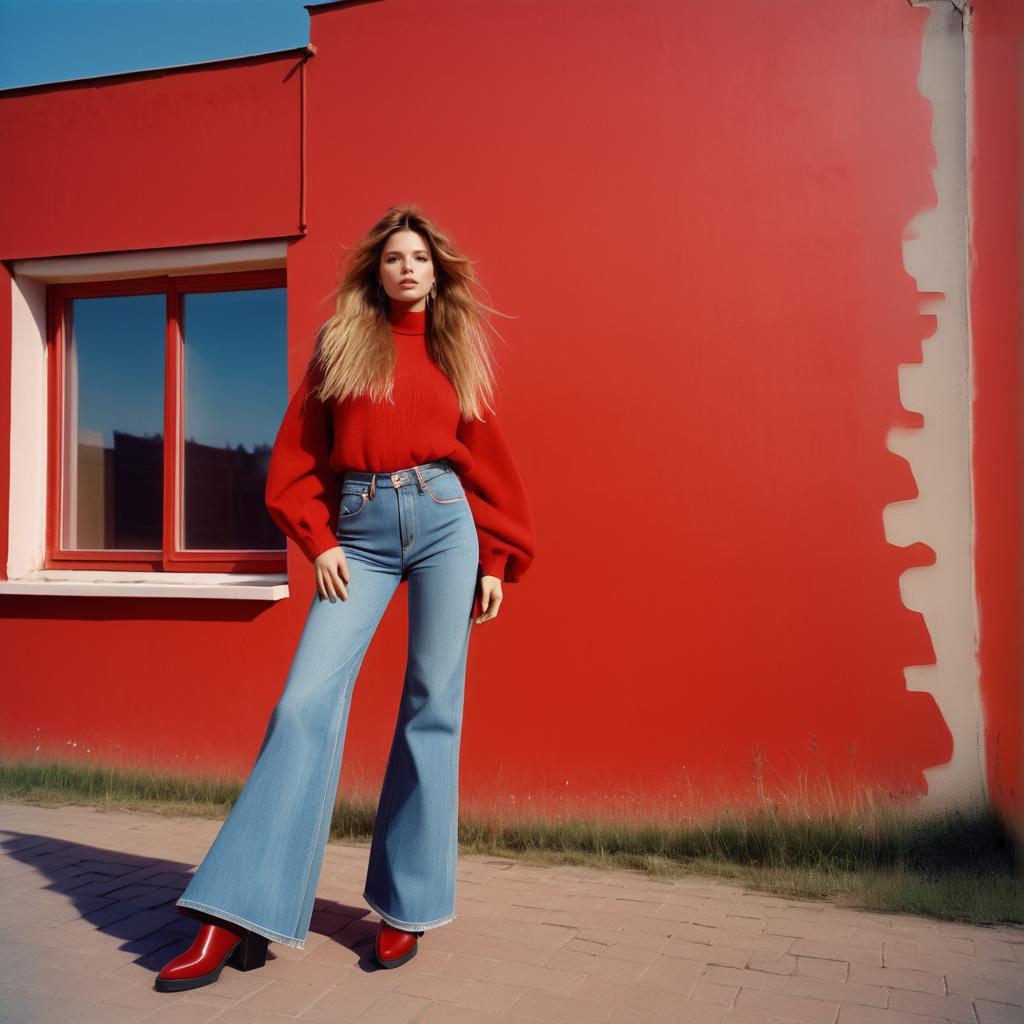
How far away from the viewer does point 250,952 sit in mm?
2469

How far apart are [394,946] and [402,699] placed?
0.63 metres

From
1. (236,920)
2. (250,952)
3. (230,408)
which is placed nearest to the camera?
(236,920)

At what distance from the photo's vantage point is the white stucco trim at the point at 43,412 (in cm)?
452

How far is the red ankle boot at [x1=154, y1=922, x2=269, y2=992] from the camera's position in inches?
91.7

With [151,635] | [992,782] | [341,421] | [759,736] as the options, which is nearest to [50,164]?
[151,635]

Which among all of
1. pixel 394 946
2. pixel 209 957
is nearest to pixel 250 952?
pixel 209 957

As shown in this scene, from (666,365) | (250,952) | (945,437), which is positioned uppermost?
(666,365)

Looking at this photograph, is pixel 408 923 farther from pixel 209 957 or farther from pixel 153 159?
pixel 153 159

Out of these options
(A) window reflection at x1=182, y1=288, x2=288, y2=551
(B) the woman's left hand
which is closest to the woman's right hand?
(B) the woman's left hand

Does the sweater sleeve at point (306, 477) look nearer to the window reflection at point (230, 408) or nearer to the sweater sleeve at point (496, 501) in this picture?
the sweater sleeve at point (496, 501)

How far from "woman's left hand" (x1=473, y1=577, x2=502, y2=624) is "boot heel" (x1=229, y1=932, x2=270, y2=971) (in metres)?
0.99

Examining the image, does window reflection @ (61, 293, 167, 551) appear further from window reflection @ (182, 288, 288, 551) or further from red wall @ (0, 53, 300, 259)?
red wall @ (0, 53, 300, 259)

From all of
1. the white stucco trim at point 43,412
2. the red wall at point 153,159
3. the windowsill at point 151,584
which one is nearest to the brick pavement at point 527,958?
the windowsill at point 151,584

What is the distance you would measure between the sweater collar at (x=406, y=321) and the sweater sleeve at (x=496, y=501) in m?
0.28
